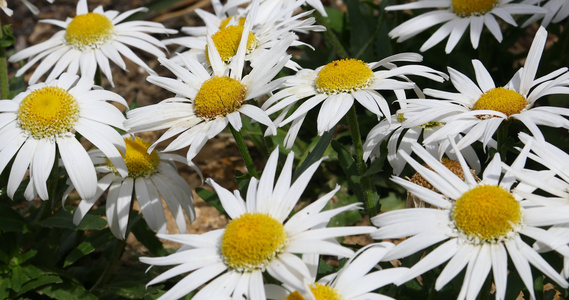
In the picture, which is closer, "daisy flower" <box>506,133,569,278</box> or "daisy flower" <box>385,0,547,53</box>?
"daisy flower" <box>506,133,569,278</box>

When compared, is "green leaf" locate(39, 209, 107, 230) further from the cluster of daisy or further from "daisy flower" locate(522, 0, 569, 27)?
"daisy flower" locate(522, 0, 569, 27)

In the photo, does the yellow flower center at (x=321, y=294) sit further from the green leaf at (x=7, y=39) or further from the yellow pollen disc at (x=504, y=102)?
the green leaf at (x=7, y=39)

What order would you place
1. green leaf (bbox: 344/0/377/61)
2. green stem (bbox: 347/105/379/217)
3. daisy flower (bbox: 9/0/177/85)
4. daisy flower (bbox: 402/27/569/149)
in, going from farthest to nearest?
1. green leaf (bbox: 344/0/377/61)
2. daisy flower (bbox: 9/0/177/85)
3. green stem (bbox: 347/105/379/217)
4. daisy flower (bbox: 402/27/569/149)

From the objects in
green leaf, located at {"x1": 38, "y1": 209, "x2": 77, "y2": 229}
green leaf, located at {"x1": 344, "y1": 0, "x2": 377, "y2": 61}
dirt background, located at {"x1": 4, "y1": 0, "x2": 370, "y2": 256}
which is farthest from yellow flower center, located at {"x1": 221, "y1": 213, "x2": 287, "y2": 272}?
green leaf, located at {"x1": 344, "y1": 0, "x2": 377, "y2": 61}

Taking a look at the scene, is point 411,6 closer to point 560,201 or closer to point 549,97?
point 549,97

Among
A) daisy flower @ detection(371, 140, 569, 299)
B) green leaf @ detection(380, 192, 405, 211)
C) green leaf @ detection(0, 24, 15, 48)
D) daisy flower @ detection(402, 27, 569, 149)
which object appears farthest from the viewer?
green leaf @ detection(380, 192, 405, 211)

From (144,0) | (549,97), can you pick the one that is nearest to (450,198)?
(549,97)

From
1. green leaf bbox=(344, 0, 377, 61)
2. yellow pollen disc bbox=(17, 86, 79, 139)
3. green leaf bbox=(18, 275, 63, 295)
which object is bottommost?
green leaf bbox=(18, 275, 63, 295)

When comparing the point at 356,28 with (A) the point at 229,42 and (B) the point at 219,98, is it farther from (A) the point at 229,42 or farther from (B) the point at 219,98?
(B) the point at 219,98
